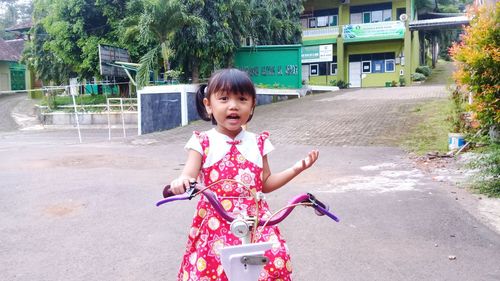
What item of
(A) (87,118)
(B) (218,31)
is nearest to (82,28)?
(A) (87,118)

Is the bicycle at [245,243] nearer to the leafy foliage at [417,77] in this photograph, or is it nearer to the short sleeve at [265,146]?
the short sleeve at [265,146]

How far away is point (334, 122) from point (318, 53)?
65.1 feet

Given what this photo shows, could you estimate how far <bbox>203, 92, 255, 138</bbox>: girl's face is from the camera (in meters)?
2.31

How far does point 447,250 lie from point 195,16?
50.8ft

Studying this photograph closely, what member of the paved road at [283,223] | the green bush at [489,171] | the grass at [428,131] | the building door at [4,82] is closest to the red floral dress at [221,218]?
the paved road at [283,223]

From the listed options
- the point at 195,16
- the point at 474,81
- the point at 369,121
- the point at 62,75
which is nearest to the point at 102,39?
the point at 62,75

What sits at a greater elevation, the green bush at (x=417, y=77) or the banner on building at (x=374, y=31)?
the banner on building at (x=374, y=31)

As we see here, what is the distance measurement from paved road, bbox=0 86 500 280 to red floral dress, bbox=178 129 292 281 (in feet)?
5.17

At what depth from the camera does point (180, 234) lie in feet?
15.8

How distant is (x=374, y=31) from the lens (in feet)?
104

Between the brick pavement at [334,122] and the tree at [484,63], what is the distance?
13.3 feet

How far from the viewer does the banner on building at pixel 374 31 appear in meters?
31.0

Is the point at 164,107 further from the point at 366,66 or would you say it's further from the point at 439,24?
the point at 366,66

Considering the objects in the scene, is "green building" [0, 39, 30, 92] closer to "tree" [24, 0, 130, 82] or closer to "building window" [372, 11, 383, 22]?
"tree" [24, 0, 130, 82]
